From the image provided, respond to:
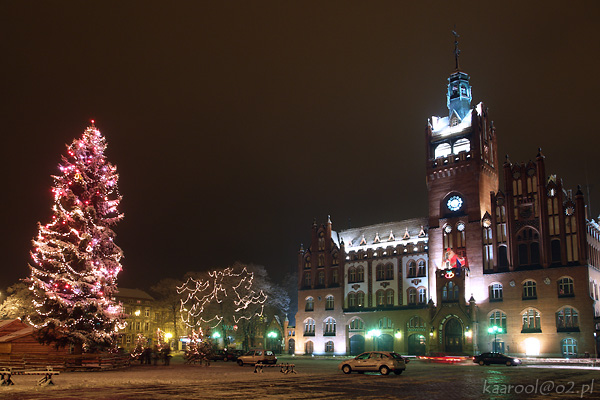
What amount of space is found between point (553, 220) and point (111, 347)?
49.0 m

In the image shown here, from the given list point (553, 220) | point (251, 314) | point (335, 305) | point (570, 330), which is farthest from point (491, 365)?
point (251, 314)

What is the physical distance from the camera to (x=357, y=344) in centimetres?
7925

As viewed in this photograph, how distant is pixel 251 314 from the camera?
84812mm

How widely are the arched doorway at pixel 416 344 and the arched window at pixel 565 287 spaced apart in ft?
60.8

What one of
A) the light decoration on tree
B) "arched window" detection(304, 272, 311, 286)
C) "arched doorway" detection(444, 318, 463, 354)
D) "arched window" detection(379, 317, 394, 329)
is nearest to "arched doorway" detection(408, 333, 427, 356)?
"arched window" detection(379, 317, 394, 329)

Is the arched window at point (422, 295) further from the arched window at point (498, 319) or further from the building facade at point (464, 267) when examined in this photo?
the arched window at point (498, 319)

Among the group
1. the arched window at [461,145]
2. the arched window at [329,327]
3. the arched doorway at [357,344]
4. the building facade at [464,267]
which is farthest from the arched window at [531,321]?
the arched window at [329,327]

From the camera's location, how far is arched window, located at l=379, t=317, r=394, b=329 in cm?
7581

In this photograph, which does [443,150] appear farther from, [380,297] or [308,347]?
[308,347]

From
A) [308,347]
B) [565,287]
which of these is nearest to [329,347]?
[308,347]

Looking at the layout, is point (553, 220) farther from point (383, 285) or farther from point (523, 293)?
point (383, 285)

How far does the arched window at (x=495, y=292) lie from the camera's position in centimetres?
6550

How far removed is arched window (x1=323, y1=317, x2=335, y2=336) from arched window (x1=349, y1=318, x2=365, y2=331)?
124 inches

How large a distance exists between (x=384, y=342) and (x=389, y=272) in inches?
378
